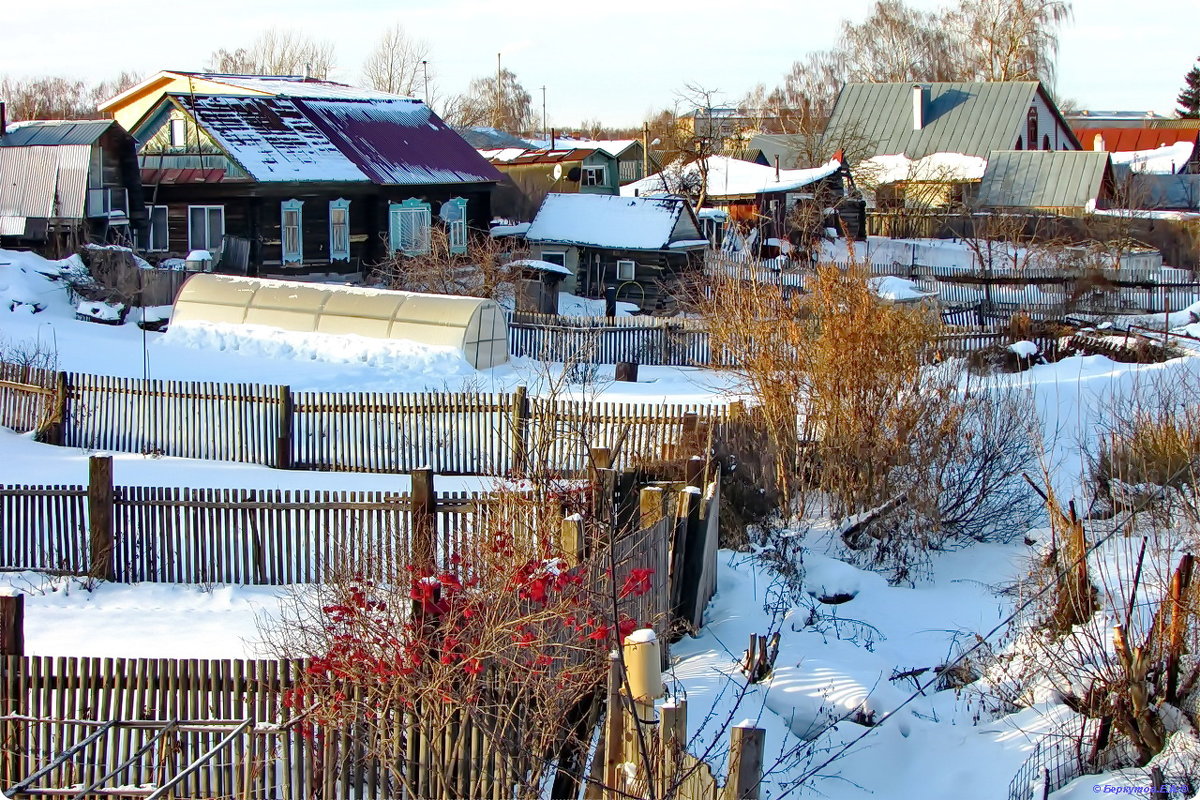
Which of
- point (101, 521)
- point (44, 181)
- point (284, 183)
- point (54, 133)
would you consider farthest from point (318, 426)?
point (54, 133)

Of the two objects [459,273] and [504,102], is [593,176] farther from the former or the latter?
[504,102]

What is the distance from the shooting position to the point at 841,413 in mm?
12633

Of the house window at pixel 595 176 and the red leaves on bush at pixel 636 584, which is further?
the house window at pixel 595 176

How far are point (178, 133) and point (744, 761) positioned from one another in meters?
30.1

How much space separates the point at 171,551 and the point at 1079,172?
42199 millimetres

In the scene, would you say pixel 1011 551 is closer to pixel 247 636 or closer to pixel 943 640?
pixel 943 640

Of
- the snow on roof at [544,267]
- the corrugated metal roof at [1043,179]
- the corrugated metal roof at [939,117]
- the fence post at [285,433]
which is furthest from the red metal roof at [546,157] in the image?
the fence post at [285,433]

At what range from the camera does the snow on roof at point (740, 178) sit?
41750 mm

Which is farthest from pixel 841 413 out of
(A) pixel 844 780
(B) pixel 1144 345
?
(B) pixel 1144 345

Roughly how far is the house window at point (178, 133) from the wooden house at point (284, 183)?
0.03 m

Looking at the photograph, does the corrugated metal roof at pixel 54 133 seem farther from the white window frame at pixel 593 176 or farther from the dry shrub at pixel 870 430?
the dry shrub at pixel 870 430

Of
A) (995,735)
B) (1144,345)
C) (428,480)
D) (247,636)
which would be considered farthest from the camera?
(1144,345)

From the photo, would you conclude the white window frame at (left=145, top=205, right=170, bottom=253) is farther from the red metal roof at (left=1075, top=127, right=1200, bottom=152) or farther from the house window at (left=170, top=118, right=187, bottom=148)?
the red metal roof at (left=1075, top=127, right=1200, bottom=152)

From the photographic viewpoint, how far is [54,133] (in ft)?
107
